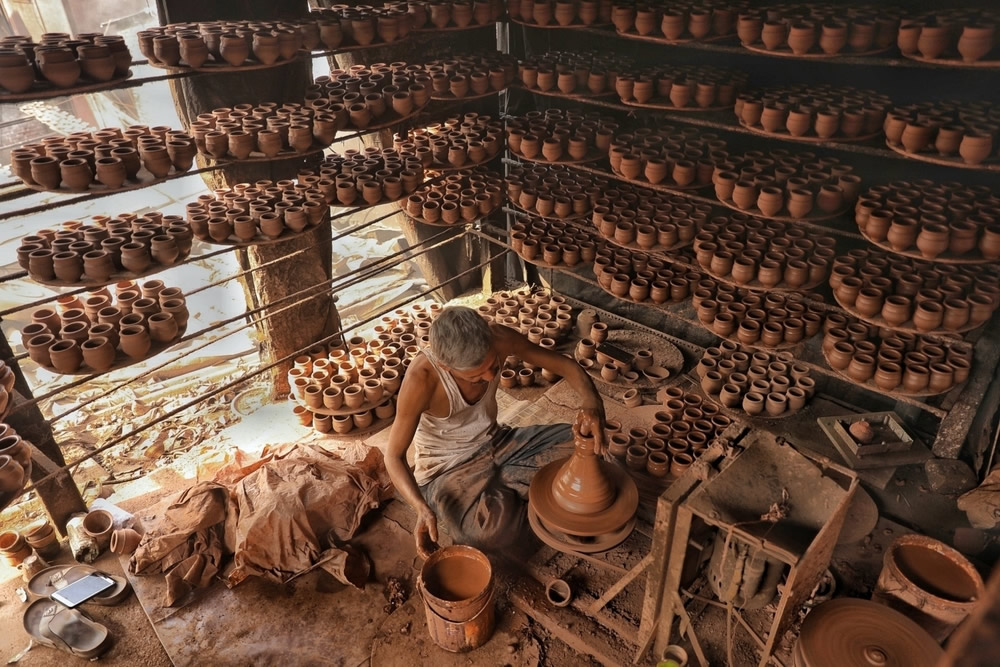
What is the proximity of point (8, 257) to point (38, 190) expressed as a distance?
778cm

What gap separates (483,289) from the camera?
689 cm

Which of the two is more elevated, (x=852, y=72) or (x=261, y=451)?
(x=852, y=72)

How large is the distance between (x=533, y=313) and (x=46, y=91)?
3973mm

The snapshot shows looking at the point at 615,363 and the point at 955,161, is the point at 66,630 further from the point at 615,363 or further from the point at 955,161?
the point at 955,161

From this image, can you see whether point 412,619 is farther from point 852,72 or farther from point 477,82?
point 852,72

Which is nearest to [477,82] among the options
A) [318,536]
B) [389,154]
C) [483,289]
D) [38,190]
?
[389,154]

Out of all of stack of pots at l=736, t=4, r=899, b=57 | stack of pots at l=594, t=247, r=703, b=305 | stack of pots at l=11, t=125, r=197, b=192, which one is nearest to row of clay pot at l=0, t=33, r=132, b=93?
stack of pots at l=11, t=125, r=197, b=192

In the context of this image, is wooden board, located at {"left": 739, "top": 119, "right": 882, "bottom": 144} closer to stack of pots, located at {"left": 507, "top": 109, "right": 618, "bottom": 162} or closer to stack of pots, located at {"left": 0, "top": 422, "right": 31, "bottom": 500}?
stack of pots, located at {"left": 507, "top": 109, "right": 618, "bottom": 162}

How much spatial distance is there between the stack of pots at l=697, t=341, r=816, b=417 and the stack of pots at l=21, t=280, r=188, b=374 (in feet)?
12.2

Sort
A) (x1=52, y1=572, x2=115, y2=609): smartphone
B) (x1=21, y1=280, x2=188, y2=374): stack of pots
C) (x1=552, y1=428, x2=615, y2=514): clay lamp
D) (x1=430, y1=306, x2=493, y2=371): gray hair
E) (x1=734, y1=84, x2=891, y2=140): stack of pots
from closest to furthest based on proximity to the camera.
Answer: (x1=552, y1=428, x2=615, y2=514): clay lamp, (x1=430, y1=306, x2=493, y2=371): gray hair, (x1=21, y1=280, x2=188, y2=374): stack of pots, (x1=52, y1=572, x2=115, y2=609): smartphone, (x1=734, y1=84, x2=891, y2=140): stack of pots

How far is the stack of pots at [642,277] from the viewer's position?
16.4ft

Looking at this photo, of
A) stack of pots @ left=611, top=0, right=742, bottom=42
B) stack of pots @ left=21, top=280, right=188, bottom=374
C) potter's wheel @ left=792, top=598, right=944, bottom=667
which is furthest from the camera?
stack of pots @ left=611, top=0, right=742, bottom=42

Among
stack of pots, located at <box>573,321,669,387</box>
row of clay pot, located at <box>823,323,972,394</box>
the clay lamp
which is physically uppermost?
the clay lamp

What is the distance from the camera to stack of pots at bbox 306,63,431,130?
4539 millimetres
